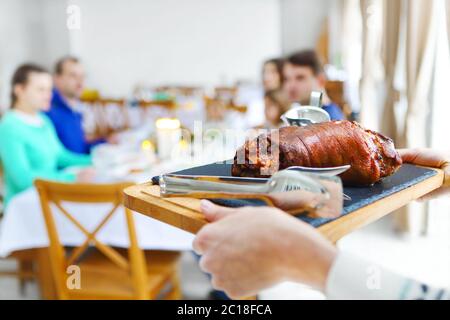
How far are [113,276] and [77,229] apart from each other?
235 millimetres

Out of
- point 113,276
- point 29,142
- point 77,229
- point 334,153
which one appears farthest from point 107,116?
point 334,153

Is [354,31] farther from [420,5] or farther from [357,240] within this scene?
[357,240]

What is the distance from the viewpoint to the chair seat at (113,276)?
5.37 feet

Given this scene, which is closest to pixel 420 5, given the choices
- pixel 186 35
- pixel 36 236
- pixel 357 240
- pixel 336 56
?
pixel 357 240

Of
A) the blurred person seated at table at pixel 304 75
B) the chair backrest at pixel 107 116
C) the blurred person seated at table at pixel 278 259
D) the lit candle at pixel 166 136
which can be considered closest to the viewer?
the blurred person seated at table at pixel 278 259

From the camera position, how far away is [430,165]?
795 mm

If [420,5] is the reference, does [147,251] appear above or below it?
below

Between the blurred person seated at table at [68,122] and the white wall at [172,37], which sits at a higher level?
the white wall at [172,37]

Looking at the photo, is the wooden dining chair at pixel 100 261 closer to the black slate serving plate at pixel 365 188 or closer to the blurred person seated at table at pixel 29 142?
the blurred person seated at table at pixel 29 142

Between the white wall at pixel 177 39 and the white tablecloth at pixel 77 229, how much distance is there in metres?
5.98

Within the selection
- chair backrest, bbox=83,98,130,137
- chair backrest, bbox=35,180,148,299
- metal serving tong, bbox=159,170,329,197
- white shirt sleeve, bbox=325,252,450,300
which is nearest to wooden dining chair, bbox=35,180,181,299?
chair backrest, bbox=35,180,148,299

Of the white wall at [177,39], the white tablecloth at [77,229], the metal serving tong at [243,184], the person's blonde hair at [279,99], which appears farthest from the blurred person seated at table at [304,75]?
the white wall at [177,39]

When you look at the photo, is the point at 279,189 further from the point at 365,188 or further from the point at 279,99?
the point at 279,99

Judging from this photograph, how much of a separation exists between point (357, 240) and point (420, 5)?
156 cm
